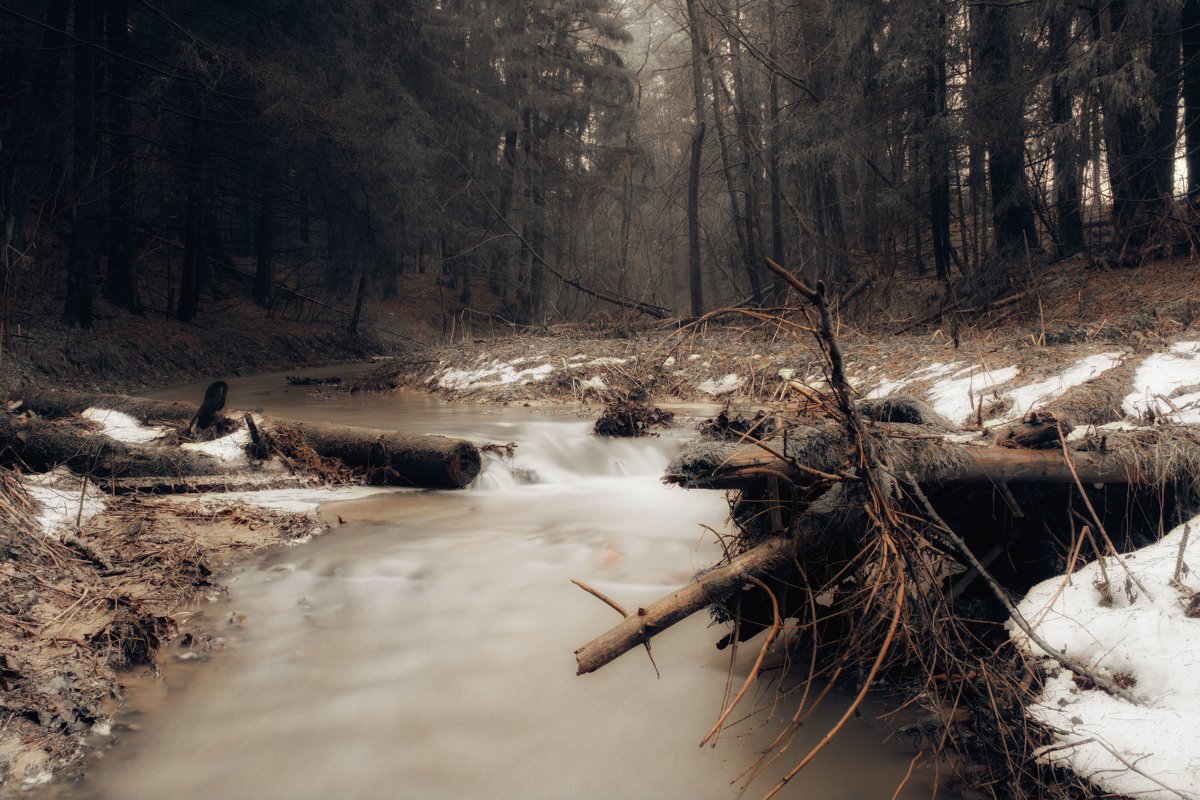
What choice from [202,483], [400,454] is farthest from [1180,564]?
[202,483]

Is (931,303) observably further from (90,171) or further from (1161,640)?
(90,171)

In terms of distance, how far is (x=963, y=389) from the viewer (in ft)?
24.1

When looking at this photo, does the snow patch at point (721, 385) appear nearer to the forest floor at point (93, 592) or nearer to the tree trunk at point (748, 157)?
the tree trunk at point (748, 157)

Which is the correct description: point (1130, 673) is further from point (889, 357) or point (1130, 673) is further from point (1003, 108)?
point (1003, 108)

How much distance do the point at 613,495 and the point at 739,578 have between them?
4639 mm

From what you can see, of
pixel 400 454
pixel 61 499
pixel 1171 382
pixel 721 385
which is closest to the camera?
pixel 61 499

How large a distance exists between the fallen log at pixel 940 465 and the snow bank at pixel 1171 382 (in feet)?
5.93

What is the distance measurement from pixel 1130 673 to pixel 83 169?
16036 millimetres

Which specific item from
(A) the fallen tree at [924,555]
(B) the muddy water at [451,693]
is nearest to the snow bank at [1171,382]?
(A) the fallen tree at [924,555]

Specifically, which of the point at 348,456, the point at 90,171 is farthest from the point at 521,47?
the point at 348,456

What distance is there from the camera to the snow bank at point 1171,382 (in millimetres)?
4645

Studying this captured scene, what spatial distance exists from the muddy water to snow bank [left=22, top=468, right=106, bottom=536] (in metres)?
0.98

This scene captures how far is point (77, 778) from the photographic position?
8.19ft

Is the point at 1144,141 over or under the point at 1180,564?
over
